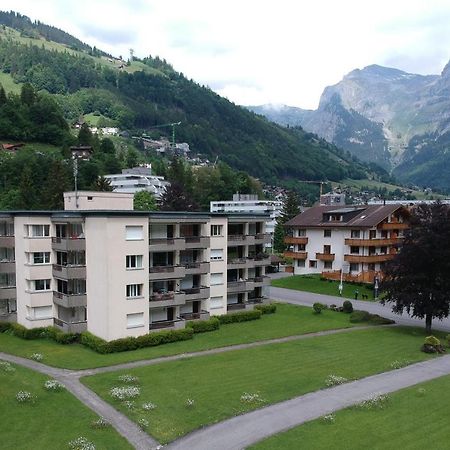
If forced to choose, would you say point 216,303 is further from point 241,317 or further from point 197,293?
point 197,293

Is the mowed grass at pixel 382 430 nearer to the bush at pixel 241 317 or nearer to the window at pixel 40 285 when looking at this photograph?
the bush at pixel 241 317

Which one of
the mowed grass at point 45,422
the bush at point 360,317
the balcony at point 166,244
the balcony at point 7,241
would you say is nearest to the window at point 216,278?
the balcony at point 166,244

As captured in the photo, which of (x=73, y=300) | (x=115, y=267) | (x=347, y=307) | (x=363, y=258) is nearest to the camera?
(x=115, y=267)

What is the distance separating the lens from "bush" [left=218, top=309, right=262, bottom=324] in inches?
2144

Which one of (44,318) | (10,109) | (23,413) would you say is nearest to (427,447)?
(23,413)

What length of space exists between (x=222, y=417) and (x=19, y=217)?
105 feet

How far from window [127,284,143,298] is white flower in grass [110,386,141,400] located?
1311cm

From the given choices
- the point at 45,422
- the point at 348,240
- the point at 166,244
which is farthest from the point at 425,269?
the point at 45,422

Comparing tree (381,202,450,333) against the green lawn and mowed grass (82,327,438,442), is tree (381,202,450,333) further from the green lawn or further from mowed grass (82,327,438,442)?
the green lawn

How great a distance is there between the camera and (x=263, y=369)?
1524 inches

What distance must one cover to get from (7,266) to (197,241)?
19.7 meters

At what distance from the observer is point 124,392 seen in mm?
32344

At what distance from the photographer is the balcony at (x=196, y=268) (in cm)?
5222

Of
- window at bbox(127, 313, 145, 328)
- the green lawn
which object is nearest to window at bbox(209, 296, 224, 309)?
window at bbox(127, 313, 145, 328)
